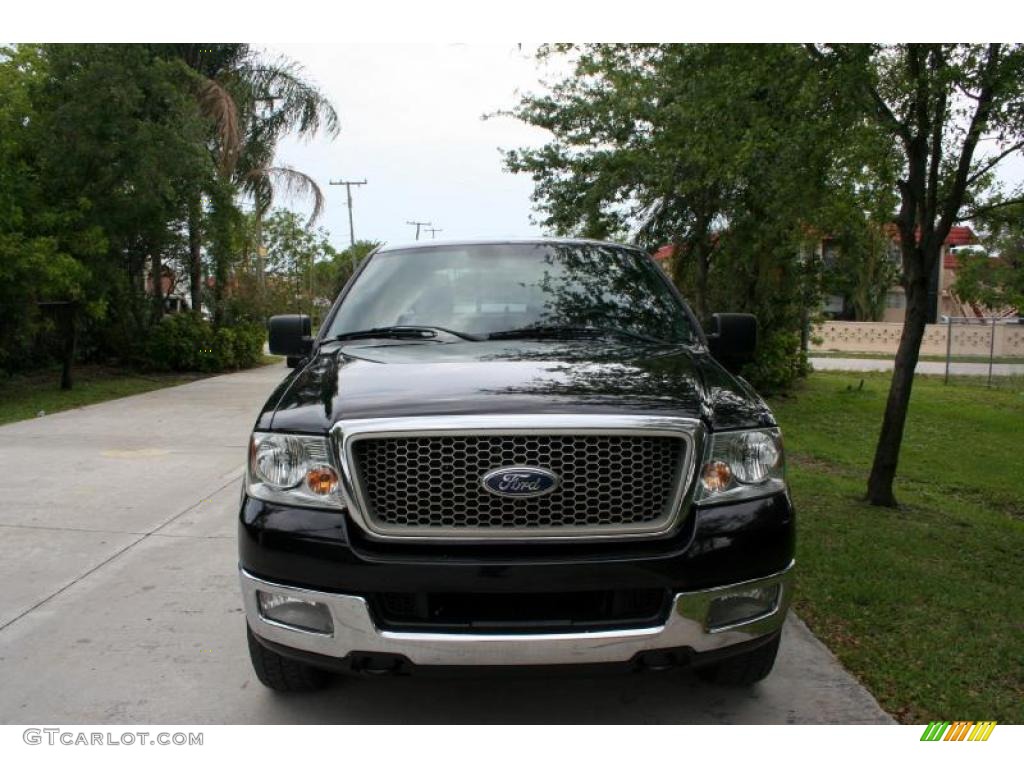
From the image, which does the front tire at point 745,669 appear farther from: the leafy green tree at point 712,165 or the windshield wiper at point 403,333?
the leafy green tree at point 712,165

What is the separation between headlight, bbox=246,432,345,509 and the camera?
296 cm

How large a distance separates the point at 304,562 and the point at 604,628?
972 millimetres

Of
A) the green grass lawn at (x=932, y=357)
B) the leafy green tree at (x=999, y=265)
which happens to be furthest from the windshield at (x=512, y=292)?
the green grass lawn at (x=932, y=357)

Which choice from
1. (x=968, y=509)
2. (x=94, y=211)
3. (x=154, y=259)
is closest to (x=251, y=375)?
(x=154, y=259)

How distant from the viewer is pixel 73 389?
49.9 feet

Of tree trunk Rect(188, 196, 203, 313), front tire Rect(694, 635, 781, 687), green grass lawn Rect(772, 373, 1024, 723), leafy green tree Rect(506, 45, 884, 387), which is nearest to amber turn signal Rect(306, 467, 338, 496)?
front tire Rect(694, 635, 781, 687)

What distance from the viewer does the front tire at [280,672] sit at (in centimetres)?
335

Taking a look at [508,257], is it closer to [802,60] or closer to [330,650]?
[330,650]

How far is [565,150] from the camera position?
15.0 metres

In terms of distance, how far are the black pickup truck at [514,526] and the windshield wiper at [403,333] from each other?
33.1 inches

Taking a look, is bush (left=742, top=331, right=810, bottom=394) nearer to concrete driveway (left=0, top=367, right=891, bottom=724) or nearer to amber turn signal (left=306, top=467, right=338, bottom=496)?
concrete driveway (left=0, top=367, right=891, bottom=724)

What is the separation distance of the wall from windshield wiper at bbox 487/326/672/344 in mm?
26345

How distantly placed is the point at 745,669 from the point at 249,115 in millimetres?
21721

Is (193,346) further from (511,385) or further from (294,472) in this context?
(511,385)
